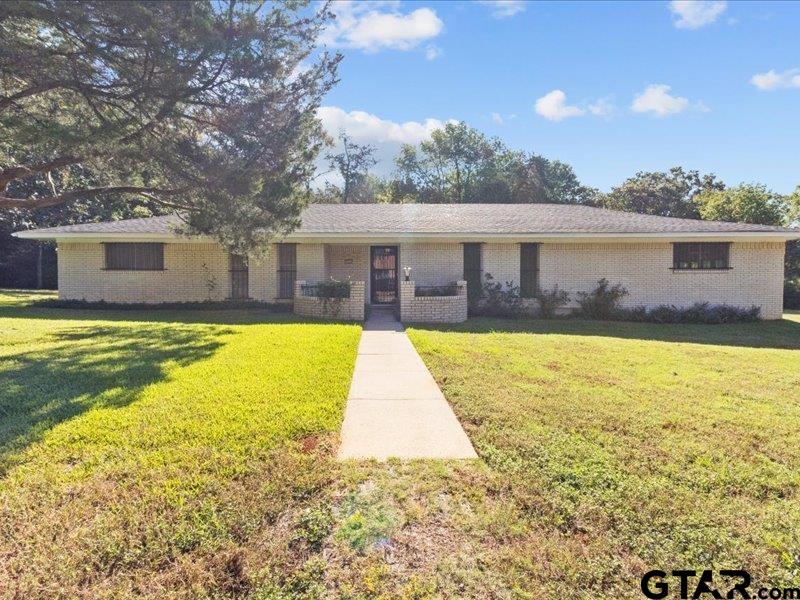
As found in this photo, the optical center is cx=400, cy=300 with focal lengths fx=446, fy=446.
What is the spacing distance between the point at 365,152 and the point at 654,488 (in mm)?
43068

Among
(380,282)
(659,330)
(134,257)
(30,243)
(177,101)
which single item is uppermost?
(177,101)

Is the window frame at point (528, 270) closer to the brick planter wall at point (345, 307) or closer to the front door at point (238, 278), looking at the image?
the brick planter wall at point (345, 307)

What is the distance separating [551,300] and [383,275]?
19.2 feet

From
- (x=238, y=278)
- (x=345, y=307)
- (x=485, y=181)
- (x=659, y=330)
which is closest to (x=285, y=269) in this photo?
(x=238, y=278)

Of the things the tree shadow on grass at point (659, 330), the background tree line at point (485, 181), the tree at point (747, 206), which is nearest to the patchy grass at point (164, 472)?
the tree shadow on grass at point (659, 330)

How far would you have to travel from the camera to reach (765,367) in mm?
7270

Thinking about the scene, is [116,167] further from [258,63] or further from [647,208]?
[647,208]

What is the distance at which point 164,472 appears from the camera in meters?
3.25

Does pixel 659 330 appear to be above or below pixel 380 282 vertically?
below

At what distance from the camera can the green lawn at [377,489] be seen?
2346mm

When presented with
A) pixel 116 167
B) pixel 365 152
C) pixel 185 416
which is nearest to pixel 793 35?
pixel 185 416

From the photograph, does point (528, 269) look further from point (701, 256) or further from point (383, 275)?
point (701, 256)

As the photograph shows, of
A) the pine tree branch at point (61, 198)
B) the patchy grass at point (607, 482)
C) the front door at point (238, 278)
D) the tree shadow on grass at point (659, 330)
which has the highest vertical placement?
the pine tree branch at point (61, 198)

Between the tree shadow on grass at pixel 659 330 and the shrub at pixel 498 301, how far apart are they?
0.68 metres
